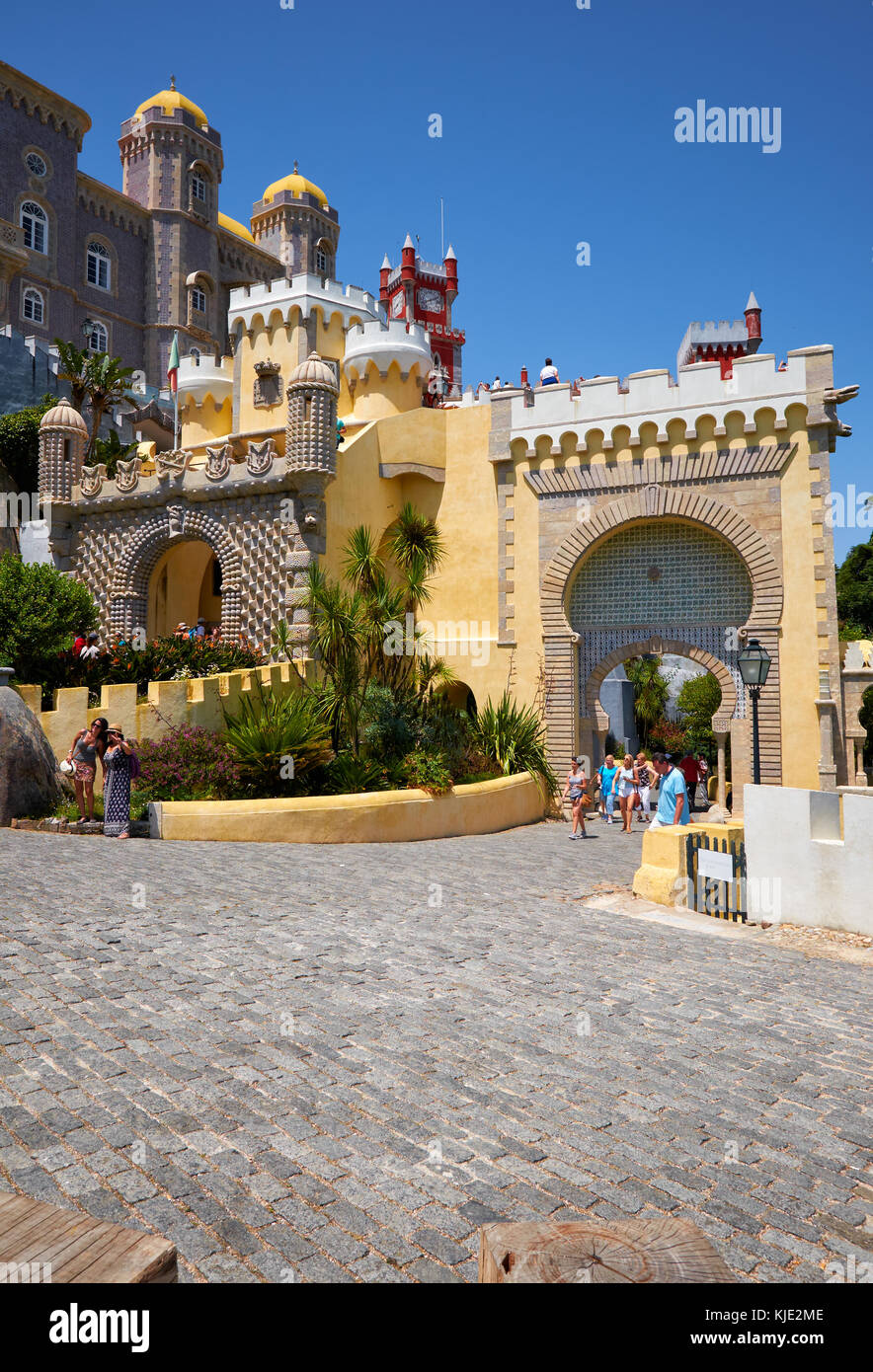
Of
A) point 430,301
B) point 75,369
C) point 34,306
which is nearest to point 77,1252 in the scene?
point 75,369

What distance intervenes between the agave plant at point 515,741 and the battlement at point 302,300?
13484mm

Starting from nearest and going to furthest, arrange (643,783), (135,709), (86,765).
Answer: (86,765) < (135,709) < (643,783)

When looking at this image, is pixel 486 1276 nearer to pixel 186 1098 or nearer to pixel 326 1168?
pixel 326 1168

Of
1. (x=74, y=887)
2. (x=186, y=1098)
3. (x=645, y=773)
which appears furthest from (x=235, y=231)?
(x=186, y=1098)

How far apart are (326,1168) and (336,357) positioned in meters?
25.3

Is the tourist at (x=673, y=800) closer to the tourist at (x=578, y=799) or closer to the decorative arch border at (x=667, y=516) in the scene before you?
the tourist at (x=578, y=799)

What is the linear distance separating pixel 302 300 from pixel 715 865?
2164 centimetres

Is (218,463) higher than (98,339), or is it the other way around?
(98,339)

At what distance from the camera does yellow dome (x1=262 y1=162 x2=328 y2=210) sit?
4981cm

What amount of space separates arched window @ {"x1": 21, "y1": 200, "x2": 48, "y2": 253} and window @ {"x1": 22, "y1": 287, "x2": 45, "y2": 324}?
6.73ft

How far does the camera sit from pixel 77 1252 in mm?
1982

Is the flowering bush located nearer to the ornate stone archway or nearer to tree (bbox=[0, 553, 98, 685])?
tree (bbox=[0, 553, 98, 685])

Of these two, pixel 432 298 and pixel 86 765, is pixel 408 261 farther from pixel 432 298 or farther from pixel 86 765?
pixel 86 765

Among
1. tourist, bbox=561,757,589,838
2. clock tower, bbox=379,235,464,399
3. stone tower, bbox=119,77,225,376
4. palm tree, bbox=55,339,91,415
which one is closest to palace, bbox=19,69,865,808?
tourist, bbox=561,757,589,838
